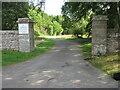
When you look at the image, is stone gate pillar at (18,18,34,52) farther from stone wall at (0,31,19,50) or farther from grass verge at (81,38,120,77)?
grass verge at (81,38,120,77)

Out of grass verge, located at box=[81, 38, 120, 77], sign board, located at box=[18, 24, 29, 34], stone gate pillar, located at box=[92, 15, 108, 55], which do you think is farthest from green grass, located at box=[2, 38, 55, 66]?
stone gate pillar, located at box=[92, 15, 108, 55]

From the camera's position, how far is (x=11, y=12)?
2083cm

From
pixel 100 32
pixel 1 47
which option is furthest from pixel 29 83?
pixel 1 47

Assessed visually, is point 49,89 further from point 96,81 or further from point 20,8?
point 20,8

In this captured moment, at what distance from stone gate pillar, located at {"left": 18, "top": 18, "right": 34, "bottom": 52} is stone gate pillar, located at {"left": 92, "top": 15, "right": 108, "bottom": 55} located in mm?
5292

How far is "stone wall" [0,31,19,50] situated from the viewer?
1307 centimetres

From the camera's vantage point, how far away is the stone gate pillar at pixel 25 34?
12.6m

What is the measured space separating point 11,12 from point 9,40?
889cm

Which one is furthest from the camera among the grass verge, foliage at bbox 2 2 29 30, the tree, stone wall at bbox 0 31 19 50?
the tree

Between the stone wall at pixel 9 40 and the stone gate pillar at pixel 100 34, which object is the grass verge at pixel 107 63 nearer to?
the stone gate pillar at pixel 100 34

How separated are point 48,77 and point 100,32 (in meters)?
6.27

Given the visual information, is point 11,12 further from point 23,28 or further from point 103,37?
point 103,37

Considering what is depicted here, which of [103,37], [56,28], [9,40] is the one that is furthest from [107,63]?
[56,28]

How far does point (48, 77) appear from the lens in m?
6.29
